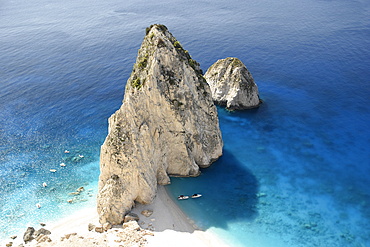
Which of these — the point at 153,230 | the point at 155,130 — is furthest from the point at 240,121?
the point at 153,230

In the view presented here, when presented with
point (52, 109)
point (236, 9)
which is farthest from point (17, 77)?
point (236, 9)

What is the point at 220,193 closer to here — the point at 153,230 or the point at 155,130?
the point at 153,230

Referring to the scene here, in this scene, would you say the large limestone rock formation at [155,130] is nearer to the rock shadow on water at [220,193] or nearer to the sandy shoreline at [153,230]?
the rock shadow on water at [220,193]

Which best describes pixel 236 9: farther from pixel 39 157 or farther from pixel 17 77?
pixel 39 157

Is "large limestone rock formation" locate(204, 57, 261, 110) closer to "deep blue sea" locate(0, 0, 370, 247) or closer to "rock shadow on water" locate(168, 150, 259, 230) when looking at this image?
"deep blue sea" locate(0, 0, 370, 247)

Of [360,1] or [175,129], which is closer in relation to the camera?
[175,129]

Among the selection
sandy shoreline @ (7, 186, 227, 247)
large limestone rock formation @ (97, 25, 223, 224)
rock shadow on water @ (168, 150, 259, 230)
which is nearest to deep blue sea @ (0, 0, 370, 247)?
rock shadow on water @ (168, 150, 259, 230)

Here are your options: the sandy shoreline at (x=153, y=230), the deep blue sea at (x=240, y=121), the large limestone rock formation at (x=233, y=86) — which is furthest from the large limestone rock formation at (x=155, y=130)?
the large limestone rock formation at (x=233, y=86)
